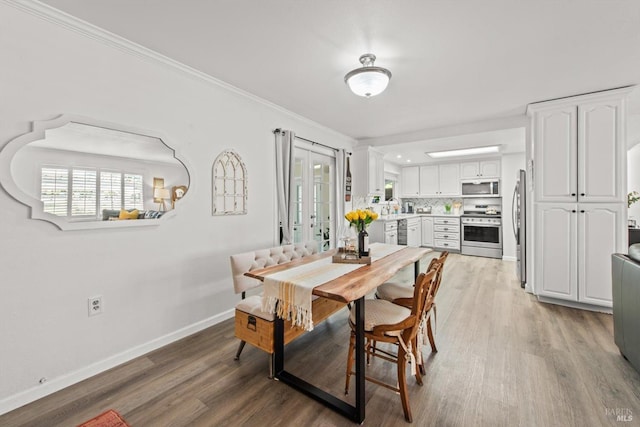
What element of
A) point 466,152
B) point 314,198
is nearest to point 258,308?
point 314,198

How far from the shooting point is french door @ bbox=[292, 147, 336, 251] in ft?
13.3

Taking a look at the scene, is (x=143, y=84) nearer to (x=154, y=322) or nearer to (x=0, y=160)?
(x=0, y=160)

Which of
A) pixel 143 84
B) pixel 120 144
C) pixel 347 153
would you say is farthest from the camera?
pixel 347 153

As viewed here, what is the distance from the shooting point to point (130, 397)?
70.4 inches

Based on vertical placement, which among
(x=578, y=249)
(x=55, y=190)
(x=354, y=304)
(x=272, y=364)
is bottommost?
(x=272, y=364)

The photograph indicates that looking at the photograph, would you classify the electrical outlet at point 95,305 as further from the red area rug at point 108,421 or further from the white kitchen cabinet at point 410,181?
the white kitchen cabinet at point 410,181

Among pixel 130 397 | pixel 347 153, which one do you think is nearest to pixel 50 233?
pixel 130 397

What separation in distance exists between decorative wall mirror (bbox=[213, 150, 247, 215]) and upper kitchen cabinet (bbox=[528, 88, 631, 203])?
3621mm

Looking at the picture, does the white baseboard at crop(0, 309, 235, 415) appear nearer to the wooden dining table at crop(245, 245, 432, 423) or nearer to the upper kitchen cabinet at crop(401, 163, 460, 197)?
the wooden dining table at crop(245, 245, 432, 423)

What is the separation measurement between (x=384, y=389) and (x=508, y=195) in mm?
5565

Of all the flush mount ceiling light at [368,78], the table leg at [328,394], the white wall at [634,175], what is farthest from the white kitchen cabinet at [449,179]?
the table leg at [328,394]

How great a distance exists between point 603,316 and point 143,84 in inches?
203

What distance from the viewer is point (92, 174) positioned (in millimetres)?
1974

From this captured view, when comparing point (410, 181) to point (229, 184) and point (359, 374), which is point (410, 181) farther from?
point (359, 374)
